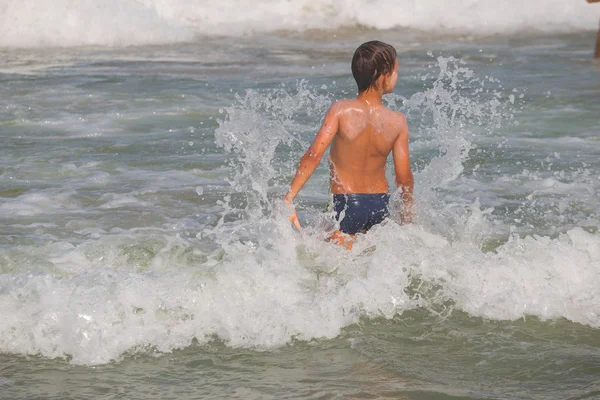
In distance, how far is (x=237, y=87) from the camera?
42.0ft

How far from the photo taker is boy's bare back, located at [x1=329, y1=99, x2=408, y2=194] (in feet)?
17.5

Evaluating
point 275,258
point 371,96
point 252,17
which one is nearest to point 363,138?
point 371,96

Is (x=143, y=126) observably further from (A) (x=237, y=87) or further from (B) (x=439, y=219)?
(B) (x=439, y=219)

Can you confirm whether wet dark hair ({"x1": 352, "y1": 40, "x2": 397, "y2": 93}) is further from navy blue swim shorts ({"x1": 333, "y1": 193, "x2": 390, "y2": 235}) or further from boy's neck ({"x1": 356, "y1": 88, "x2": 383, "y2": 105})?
navy blue swim shorts ({"x1": 333, "y1": 193, "x2": 390, "y2": 235})

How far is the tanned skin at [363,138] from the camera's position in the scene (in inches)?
210

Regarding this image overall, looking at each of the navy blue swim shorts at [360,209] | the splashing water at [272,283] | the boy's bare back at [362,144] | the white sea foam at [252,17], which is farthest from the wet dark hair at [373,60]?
the white sea foam at [252,17]

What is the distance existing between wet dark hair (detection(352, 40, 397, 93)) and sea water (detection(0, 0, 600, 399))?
0.89 metres

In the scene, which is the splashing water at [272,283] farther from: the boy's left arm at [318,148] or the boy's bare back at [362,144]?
the boy's bare back at [362,144]

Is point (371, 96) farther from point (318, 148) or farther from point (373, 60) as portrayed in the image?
point (318, 148)

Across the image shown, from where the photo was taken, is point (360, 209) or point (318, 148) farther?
point (360, 209)

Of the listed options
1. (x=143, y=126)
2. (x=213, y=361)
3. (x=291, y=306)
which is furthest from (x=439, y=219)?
(x=143, y=126)

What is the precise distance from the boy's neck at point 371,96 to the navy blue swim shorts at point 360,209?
55 cm

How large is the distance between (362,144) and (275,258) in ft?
2.81

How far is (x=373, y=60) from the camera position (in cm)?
514
